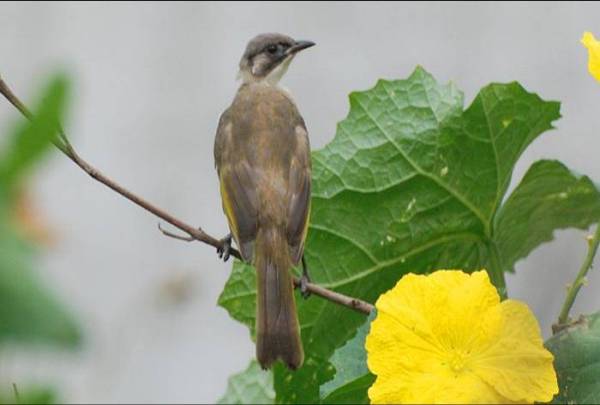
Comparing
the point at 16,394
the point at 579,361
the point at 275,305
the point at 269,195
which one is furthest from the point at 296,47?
the point at 16,394

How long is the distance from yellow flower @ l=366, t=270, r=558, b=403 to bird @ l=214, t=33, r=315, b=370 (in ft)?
0.84

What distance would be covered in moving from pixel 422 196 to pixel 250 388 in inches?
14.3

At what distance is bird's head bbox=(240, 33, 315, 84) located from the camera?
2426 mm

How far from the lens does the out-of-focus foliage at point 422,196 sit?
4.26ft

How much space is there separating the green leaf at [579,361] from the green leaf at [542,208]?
33 cm

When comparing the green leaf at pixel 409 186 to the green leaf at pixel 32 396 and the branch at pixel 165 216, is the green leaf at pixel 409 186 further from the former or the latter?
the green leaf at pixel 32 396

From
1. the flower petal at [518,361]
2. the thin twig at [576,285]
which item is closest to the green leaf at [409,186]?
the thin twig at [576,285]

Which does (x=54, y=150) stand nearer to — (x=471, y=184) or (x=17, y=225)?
(x=17, y=225)

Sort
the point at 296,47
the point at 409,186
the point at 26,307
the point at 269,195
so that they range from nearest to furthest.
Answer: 1. the point at 26,307
2. the point at 409,186
3. the point at 269,195
4. the point at 296,47

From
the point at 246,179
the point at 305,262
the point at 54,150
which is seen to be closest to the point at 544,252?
the point at 246,179

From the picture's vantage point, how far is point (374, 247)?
4.35 feet

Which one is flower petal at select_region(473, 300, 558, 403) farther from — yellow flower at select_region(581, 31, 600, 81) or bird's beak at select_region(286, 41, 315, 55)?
bird's beak at select_region(286, 41, 315, 55)

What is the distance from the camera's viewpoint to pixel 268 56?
2.44 meters

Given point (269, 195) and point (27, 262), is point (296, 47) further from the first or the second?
point (27, 262)
